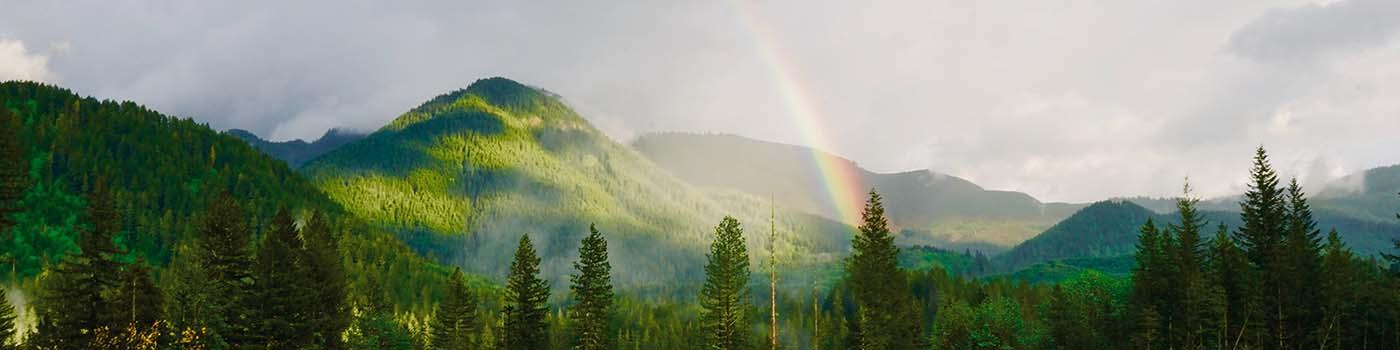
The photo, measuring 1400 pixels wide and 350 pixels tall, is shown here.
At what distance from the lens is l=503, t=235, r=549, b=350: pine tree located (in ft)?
232

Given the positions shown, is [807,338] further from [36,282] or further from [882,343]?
[36,282]

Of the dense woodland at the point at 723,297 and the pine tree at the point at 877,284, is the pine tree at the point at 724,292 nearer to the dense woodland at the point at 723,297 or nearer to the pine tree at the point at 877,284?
the dense woodland at the point at 723,297

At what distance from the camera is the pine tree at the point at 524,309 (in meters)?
70.8

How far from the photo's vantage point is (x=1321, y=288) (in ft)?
209

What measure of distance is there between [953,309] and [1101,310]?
1408cm

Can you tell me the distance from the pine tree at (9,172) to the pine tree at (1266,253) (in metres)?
72.2

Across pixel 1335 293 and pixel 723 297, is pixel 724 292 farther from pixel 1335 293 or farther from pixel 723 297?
pixel 1335 293

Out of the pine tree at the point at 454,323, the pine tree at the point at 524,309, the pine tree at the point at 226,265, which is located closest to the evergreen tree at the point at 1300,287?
the pine tree at the point at 524,309

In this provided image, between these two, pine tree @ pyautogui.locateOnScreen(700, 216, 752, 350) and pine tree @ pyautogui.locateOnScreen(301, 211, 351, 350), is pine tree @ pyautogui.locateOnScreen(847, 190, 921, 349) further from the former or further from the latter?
pine tree @ pyautogui.locateOnScreen(301, 211, 351, 350)

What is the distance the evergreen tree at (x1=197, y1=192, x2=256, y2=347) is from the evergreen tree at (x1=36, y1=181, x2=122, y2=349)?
15.3ft

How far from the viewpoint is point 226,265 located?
163 ft

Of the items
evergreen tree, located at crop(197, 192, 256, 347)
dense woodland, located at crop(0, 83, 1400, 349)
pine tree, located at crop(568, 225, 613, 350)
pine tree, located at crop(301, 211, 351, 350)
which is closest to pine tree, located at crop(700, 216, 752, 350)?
dense woodland, located at crop(0, 83, 1400, 349)

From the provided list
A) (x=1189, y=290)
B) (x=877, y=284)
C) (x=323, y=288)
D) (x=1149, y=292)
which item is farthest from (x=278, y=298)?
(x=1149, y=292)

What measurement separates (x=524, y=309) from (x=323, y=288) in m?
18.7
